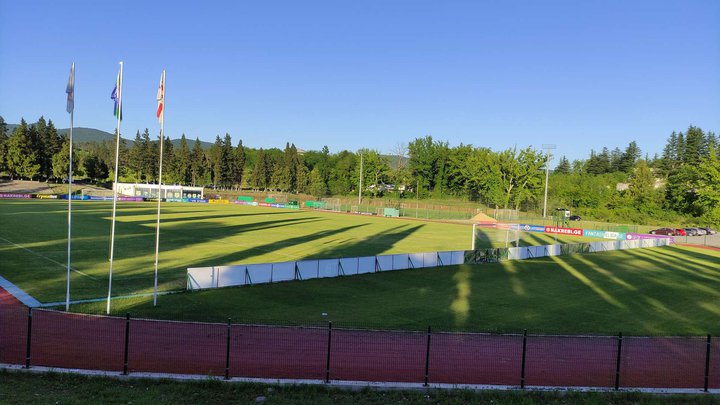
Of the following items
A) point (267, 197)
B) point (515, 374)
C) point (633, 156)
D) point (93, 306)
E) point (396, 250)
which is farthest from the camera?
point (633, 156)

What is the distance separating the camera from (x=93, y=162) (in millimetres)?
140250

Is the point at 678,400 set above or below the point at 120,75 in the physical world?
below

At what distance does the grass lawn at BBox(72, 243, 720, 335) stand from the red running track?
1.72 meters

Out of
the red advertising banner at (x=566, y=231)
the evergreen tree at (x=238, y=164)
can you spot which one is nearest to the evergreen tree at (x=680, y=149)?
the red advertising banner at (x=566, y=231)

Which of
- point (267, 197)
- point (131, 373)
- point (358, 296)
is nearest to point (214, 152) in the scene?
point (267, 197)

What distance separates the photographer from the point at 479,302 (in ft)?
79.6

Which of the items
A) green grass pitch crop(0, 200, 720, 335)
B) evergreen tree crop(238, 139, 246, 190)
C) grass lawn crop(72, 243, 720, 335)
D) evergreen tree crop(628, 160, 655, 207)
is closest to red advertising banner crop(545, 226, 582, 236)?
green grass pitch crop(0, 200, 720, 335)

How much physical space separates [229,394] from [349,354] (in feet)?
15.9

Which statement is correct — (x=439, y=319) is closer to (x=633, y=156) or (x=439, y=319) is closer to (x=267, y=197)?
(x=267, y=197)

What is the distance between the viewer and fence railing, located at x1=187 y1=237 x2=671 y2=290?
24766 millimetres

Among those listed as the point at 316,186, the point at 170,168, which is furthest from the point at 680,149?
the point at 170,168

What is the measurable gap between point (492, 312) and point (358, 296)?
6888mm

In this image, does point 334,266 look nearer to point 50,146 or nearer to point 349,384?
point 349,384

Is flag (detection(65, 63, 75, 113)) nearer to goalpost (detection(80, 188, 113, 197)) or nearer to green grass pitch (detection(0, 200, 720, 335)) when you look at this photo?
green grass pitch (detection(0, 200, 720, 335))
